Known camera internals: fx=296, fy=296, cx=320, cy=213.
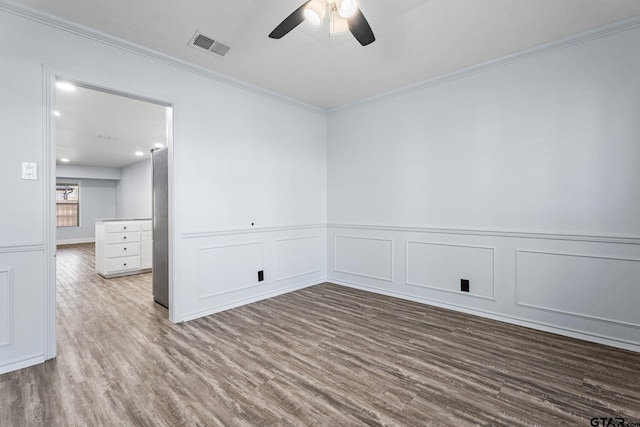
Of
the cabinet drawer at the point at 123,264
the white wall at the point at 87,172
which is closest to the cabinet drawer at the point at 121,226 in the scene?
the cabinet drawer at the point at 123,264

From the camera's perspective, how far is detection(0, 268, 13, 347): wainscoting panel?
7.14ft

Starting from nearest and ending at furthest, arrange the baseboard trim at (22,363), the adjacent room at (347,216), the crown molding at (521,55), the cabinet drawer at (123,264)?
the adjacent room at (347,216), the baseboard trim at (22,363), the crown molding at (521,55), the cabinet drawer at (123,264)

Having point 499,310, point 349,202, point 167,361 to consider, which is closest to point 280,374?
point 167,361

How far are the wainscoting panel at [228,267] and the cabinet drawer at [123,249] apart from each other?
9.93 ft

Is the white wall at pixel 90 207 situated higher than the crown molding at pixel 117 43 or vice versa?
the crown molding at pixel 117 43

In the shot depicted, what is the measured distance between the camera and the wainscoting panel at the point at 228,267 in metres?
3.37

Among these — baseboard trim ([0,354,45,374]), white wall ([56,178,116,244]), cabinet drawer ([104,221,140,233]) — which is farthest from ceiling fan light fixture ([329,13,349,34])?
white wall ([56,178,116,244])

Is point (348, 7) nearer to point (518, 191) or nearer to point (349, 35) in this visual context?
point (349, 35)

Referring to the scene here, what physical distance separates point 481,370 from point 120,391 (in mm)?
2556

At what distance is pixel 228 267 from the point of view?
3.59 meters

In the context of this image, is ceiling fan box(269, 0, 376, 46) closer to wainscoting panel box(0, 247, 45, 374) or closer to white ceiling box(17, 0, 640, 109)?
white ceiling box(17, 0, 640, 109)

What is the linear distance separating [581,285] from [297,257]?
324 centimetres

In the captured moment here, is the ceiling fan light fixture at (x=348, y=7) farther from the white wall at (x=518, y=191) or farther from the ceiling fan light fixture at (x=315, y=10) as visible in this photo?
the white wall at (x=518, y=191)

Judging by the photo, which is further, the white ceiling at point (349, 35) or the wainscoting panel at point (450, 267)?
the wainscoting panel at point (450, 267)
